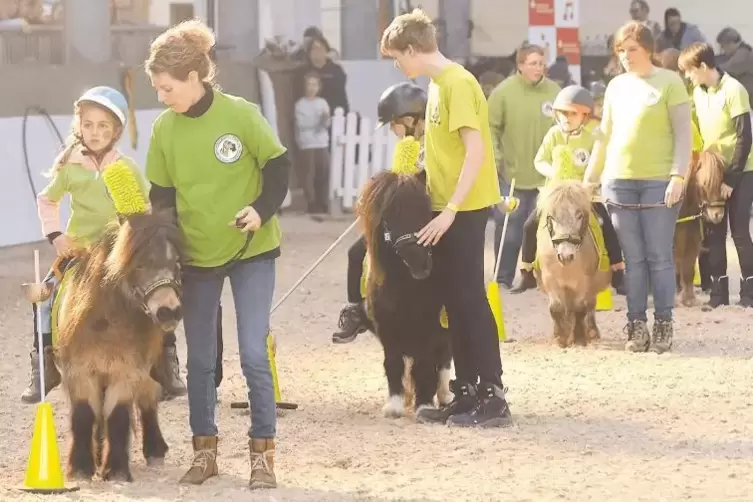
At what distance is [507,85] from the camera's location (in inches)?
514

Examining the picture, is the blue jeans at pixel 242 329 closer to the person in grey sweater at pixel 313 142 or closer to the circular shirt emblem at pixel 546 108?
the circular shirt emblem at pixel 546 108

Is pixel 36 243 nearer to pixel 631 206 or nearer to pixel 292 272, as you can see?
pixel 292 272

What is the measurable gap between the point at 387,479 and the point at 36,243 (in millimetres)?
9438

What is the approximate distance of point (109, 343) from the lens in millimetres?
6480

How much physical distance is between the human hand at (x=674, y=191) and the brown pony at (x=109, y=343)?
381 cm

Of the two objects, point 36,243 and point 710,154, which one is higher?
point 710,154

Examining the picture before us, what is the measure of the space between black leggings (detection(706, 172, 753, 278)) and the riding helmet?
1.67 meters

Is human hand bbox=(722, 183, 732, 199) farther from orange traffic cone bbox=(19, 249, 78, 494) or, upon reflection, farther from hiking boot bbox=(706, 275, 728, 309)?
orange traffic cone bbox=(19, 249, 78, 494)

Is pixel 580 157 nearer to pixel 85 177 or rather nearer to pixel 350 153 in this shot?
pixel 85 177

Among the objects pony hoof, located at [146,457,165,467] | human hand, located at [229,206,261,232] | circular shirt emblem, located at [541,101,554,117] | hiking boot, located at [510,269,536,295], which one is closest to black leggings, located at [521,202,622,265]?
hiking boot, located at [510,269,536,295]

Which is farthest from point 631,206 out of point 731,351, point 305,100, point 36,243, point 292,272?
point 305,100

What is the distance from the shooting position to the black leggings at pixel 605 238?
1027 cm

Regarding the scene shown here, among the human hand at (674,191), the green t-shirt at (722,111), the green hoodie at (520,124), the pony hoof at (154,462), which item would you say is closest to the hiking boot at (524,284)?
the green hoodie at (520,124)

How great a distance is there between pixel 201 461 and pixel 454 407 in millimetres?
1639
